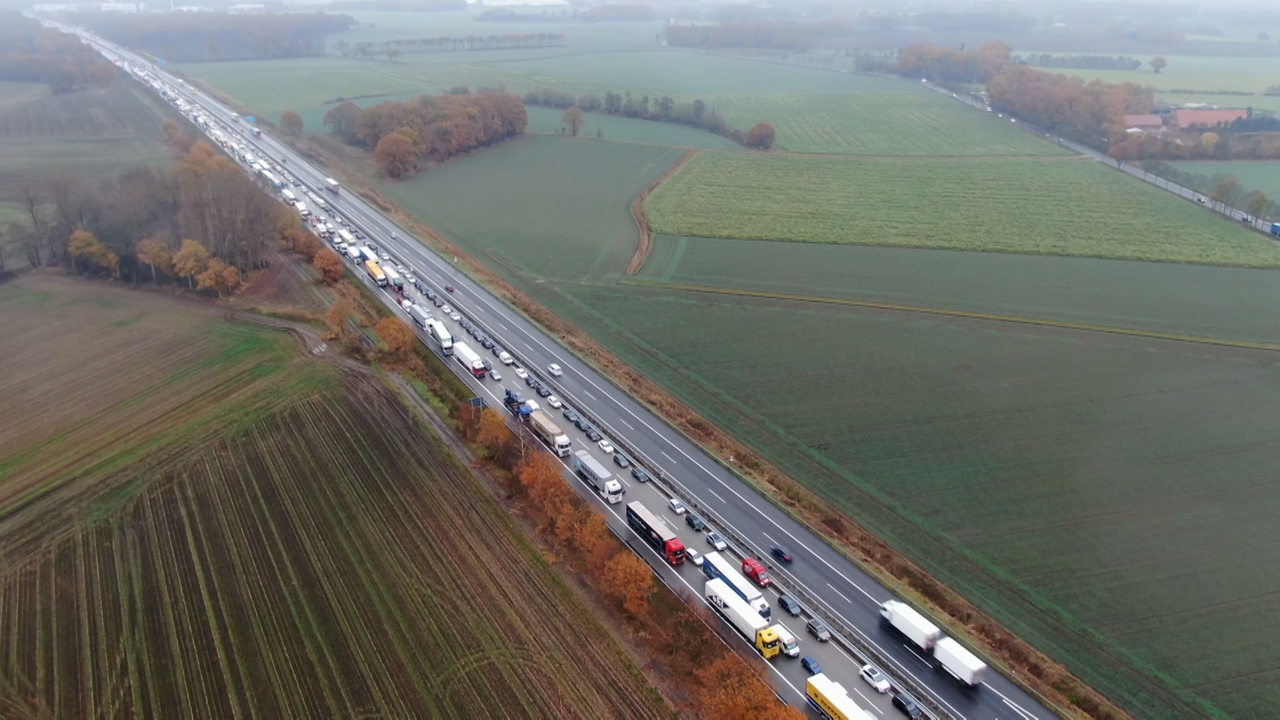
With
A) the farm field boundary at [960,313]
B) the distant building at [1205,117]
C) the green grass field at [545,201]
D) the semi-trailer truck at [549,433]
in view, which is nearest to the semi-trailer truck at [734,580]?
the semi-trailer truck at [549,433]

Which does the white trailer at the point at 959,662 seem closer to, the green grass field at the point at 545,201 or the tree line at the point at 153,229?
the green grass field at the point at 545,201

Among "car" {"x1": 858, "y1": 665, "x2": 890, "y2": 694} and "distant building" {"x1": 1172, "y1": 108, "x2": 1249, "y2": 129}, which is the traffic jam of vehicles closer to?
"car" {"x1": 858, "y1": 665, "x2": 890, "y2": 694}

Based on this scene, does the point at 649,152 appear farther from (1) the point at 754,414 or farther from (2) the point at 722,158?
(1) the point at 754,414

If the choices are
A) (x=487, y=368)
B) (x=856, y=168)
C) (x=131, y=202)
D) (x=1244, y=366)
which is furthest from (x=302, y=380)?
(x=856, y=168)

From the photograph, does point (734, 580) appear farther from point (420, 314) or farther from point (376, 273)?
point (376, 273)

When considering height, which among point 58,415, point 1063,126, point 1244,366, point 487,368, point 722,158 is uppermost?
point 1063,126

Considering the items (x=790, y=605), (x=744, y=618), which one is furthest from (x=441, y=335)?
(x=790, y=605)

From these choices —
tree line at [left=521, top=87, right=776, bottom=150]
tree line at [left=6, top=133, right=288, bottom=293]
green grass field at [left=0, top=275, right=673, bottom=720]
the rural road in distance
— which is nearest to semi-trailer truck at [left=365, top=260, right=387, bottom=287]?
the rural road in distance
